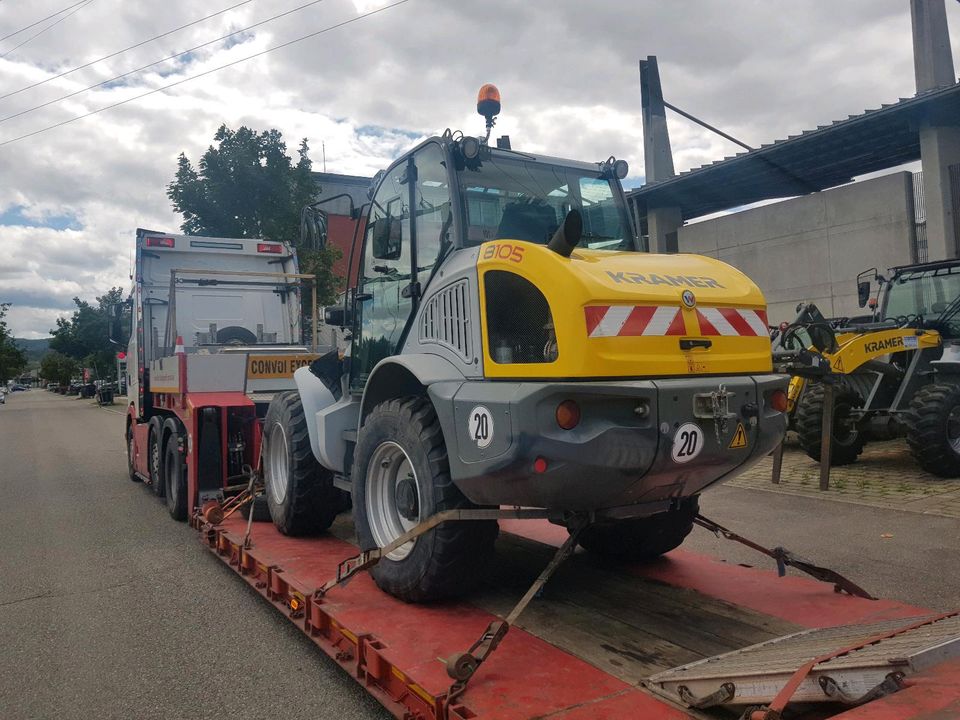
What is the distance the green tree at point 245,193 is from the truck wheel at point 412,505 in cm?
1531

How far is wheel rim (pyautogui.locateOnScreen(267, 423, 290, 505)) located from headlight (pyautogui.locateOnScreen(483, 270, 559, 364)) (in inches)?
118

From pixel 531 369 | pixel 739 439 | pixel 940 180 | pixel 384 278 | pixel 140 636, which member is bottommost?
pixel 140 636

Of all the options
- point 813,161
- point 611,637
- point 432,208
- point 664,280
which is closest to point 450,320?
point 432,208

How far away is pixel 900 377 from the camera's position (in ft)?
32.1

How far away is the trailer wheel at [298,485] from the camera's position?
596 centimetres

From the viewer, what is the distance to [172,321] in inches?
362

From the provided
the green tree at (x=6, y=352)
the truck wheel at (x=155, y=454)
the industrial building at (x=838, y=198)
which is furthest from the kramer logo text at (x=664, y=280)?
the green tree at (x=6, y=352)

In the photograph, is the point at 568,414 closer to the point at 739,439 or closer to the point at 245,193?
the point at 739,439

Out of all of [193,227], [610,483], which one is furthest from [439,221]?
[193,227]

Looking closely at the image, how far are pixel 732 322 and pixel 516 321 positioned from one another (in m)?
1.10

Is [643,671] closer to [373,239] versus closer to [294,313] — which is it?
[373,239]

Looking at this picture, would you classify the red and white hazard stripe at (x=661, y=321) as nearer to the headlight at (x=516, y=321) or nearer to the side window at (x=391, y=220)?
the headlight at (x=516, y=321)

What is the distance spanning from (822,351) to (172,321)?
7570mm

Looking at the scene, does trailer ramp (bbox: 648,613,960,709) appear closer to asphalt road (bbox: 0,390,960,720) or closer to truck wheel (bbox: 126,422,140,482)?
asphalt road (bbox: 0,390,960,720)
